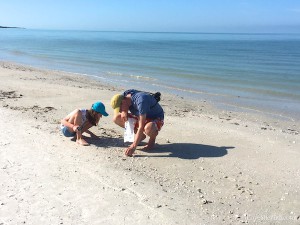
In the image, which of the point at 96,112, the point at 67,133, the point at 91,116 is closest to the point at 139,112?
the point at 96,112

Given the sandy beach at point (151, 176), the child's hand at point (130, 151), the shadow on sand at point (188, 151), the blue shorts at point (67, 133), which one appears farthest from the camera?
the blue shorts at point (67, 133)

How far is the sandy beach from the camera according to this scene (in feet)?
13.1

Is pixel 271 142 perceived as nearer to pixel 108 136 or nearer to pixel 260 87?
pixel 108 136

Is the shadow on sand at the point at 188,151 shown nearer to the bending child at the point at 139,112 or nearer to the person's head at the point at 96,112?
the bending child at the point at 139,112

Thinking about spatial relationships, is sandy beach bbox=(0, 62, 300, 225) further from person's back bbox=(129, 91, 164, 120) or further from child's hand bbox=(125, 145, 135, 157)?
person's back bbox=(129, 91, 164, 120)

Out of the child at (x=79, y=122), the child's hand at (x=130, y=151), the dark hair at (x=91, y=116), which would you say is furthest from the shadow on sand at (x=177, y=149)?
the dark hair at (x=91, y=116)

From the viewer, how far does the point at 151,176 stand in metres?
4.99

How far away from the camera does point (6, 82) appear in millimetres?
12398

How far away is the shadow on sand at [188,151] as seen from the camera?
19.1ft

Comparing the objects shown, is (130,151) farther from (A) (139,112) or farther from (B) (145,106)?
(B) (145,106)

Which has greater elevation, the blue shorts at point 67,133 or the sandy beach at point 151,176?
the blue shorts at point 67,133

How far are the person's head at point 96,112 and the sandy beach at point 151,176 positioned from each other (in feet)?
1.38

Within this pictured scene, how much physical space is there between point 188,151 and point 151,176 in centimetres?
124

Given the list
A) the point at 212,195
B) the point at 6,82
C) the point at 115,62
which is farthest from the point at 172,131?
the point at 115,62
